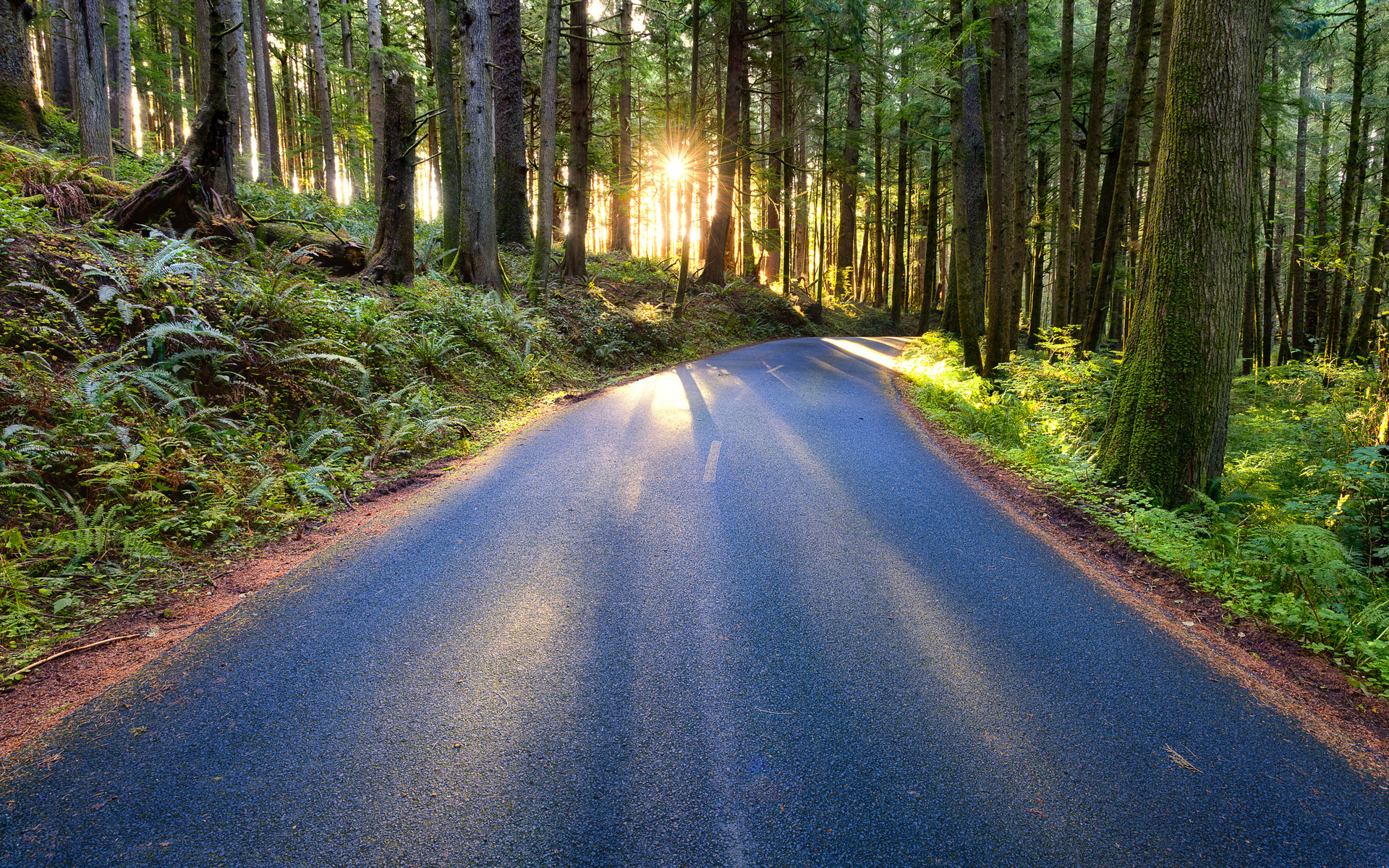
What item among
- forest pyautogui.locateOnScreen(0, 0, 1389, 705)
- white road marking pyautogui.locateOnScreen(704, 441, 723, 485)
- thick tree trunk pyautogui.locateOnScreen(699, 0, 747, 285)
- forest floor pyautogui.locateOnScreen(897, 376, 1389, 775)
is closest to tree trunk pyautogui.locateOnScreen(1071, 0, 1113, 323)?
forest pyautogui.locateOnScreen(0, 0, 1389, 705)

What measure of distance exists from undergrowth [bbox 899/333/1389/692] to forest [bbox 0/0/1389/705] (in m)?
0.03

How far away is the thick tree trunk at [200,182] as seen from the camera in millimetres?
7762

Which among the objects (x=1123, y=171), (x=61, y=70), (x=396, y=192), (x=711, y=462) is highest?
(x=61, y=70)

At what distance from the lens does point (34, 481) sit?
13.5 ft

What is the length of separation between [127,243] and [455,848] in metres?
7.95

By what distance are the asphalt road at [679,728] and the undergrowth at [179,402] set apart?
1.05m

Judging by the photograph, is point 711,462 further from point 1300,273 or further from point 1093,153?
point 1300,273

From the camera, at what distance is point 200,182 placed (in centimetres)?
848

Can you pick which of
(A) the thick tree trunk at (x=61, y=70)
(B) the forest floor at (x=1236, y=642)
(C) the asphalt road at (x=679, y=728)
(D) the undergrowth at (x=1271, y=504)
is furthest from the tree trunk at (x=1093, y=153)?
(A) the thick tree trunk at (x=61, y=70)

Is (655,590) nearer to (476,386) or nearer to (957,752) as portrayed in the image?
(957,752)

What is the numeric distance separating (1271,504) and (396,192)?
12190 millimetres

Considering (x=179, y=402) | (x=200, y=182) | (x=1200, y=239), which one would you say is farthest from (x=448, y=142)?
(x=1200, y=239)

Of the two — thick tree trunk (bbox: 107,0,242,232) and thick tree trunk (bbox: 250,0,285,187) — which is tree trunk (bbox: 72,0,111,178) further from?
thick tree trunk (bbox: 250,0,285,187)

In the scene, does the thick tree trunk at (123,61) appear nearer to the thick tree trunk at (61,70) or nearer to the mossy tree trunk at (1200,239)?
the thick tree trunk at (61,70)
